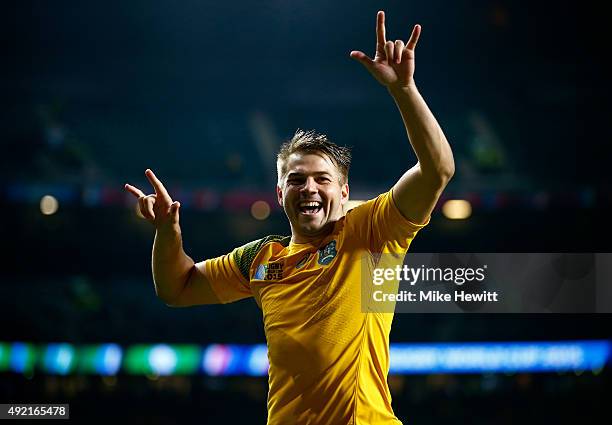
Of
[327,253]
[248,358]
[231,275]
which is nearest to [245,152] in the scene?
[248,358]

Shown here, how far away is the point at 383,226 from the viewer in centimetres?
240

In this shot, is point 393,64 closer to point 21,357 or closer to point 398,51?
point 398,51

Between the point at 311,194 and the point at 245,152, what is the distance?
1093cm

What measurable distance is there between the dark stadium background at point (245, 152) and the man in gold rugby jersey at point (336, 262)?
851 centimetres

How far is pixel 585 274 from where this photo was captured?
643 centimetres

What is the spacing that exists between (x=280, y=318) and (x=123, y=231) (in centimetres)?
1069

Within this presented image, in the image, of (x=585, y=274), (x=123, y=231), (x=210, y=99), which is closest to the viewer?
(x=585, y=274)

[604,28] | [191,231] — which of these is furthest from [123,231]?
[604,28]

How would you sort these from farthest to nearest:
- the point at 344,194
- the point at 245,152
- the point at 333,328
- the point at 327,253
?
the point at 245,152 < the point at 344,194 < the point at 327,253 < the point at 333,328

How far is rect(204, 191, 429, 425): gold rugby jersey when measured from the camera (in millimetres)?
2311

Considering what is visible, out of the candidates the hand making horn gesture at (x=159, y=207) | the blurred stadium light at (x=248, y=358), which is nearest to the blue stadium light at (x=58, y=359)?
the blurred stadium light at (x=248, y=358)

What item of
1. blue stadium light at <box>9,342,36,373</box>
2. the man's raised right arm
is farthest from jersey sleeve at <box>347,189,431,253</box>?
blue stadium light at <box>9,342,36,373</box>

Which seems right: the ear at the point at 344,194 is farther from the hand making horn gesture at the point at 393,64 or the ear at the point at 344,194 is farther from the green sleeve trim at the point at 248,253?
the hand making horn gesture at the point at 393,64

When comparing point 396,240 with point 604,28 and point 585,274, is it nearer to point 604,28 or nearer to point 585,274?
point 585,274
